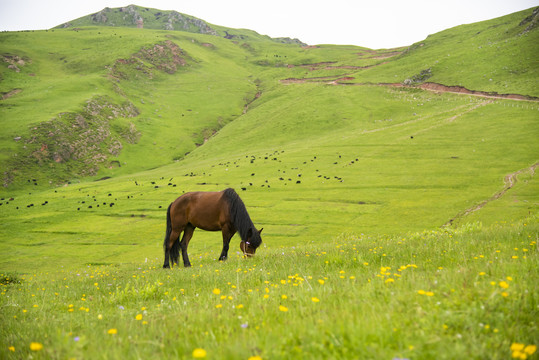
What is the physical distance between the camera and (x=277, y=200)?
45.4 meters

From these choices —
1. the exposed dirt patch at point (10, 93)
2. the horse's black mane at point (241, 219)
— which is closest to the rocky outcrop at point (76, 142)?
the exposed dirt patch at point (10, 93)

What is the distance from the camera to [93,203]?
53.2 m

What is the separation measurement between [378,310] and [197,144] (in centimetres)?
10861

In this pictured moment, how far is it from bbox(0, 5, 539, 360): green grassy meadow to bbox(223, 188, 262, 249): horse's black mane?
6.44 feet

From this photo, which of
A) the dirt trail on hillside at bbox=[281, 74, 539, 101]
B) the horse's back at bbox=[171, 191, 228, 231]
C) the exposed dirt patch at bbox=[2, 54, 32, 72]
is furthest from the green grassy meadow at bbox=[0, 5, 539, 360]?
the horse's back at bbox=[171, 191, 228, 231]

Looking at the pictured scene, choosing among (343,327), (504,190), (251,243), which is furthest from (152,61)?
(343,327)

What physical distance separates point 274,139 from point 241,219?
2887 inches

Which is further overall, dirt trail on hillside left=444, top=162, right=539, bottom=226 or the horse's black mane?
dirt trail on hillside left=444, top=162, right=539, bottom=226

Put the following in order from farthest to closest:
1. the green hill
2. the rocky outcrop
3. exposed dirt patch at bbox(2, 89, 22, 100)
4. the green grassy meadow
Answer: exposed dirt patch at bbox(2, 89, 22, 100) < the rocky outcrop < the green hill < the green grassy meadow

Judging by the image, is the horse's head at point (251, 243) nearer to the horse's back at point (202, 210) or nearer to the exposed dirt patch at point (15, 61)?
the horse's back at point (202, 210)

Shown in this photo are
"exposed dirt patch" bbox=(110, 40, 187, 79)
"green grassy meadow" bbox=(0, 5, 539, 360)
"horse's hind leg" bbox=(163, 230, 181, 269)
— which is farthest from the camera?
"exposed dirt patch" bbox=(110, 40, 187, 79)

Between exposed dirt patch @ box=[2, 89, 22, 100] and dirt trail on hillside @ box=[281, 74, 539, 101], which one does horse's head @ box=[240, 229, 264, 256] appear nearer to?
dirt trail on hillside @ box=[281, 74, 539, 101]

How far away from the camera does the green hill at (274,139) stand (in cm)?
3878

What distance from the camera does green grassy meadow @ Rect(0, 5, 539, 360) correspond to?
11.5ft
